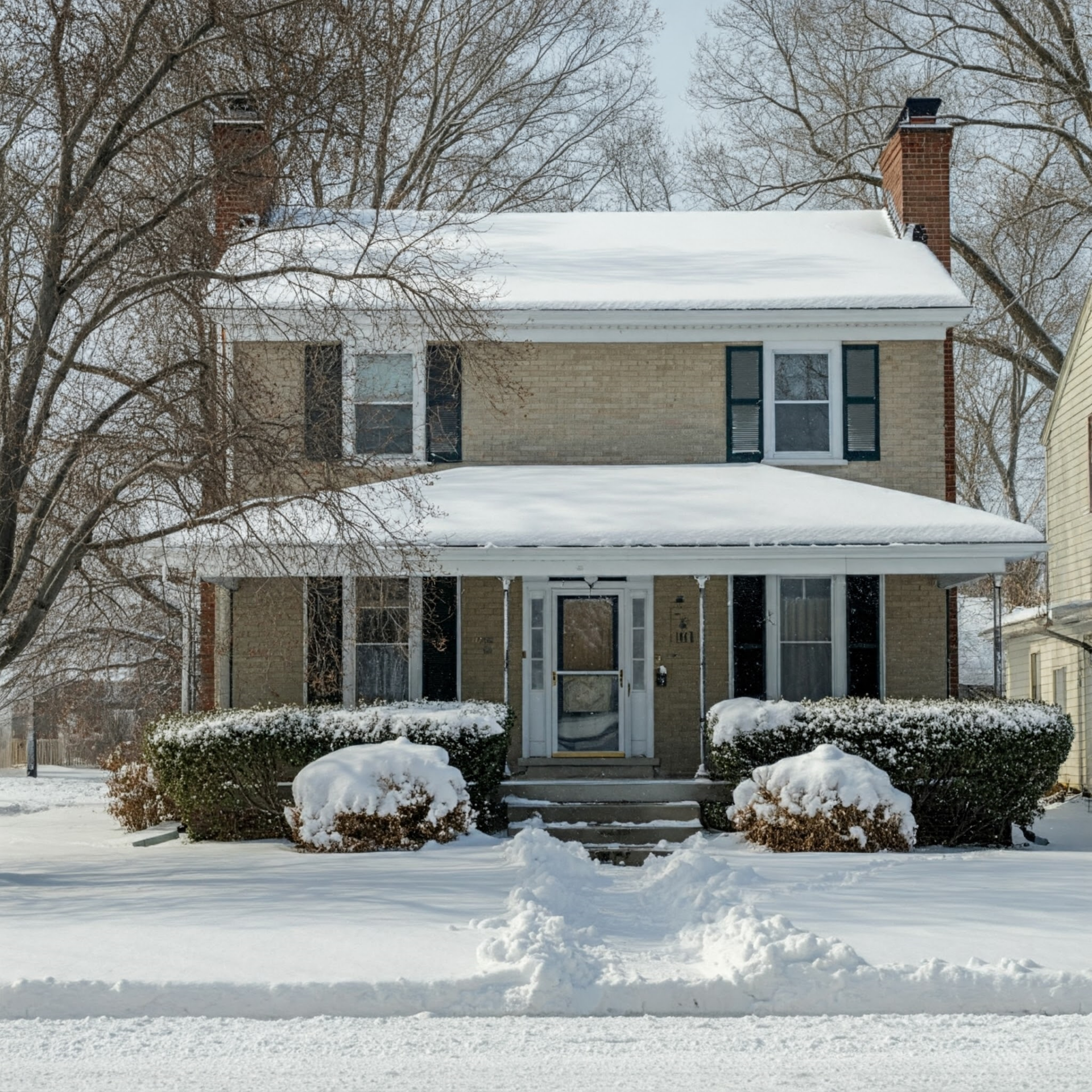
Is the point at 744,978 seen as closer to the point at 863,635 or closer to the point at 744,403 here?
the point at 863,635

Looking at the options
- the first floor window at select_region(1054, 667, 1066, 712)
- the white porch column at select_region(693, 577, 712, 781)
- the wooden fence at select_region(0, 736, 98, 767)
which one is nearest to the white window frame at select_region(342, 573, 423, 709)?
the white porch column at select_region(693, 577, 712, 781)

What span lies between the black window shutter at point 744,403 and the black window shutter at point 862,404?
1.04m

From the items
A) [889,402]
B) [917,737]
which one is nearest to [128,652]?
[889,402]

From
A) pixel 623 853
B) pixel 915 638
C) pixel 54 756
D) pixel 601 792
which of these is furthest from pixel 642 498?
pixel 54 756

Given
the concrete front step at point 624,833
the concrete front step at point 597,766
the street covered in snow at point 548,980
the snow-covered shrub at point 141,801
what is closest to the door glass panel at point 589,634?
the concrete front step at point 597,766

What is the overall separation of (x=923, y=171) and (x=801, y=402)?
14.5ft

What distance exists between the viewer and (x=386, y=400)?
703 inches

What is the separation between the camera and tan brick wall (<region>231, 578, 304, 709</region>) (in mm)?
17391

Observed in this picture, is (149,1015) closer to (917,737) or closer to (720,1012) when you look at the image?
(720,1012)

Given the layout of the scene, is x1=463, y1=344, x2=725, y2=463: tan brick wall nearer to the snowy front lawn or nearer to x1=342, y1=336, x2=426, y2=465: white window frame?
x1=342, y1=336, x2=426, y2=465: white window frame

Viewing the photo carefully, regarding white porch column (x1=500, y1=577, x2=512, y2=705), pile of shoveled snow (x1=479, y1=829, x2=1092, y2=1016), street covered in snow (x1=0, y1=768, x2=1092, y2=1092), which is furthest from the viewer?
white porch column (x1=500, y1=577, x2=512, y2=705)

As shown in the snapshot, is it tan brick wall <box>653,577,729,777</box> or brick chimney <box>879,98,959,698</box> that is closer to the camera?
tan brick wall <box>653,577,729,777</box>

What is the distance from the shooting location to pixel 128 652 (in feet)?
110

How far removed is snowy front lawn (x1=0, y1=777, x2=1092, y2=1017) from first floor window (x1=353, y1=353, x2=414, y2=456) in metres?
6.02
